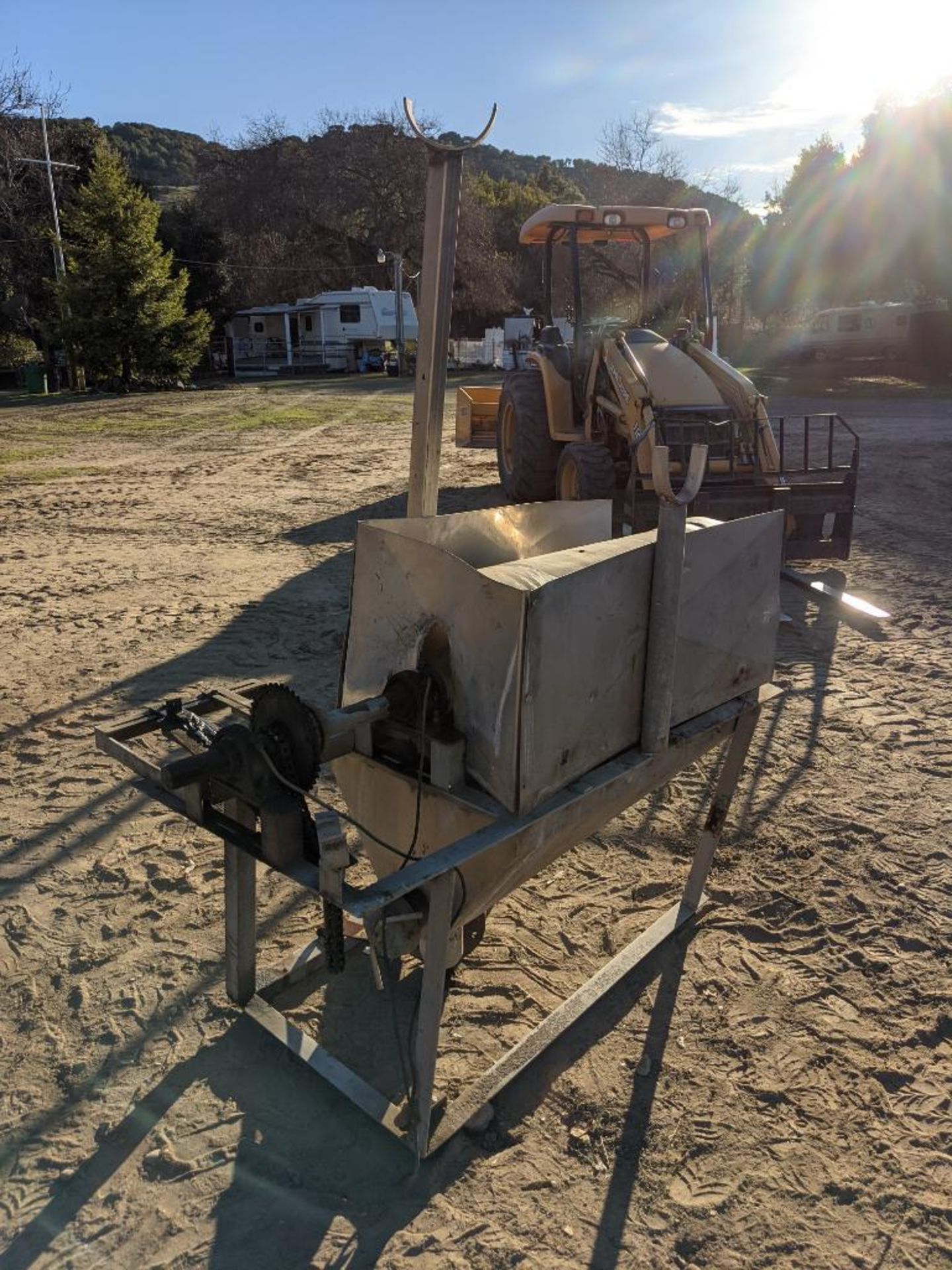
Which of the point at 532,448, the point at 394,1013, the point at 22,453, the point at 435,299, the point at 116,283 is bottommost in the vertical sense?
the point at 22,453

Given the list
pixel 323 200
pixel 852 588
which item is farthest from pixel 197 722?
pixel 323 200

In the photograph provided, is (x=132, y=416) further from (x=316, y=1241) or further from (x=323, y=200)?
(x=323, y=200)

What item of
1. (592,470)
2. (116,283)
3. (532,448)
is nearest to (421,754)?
(592,470)

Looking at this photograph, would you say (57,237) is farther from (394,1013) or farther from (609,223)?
(394,1013)

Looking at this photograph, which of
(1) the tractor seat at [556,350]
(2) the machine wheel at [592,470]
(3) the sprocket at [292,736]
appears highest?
(1) the tractor seat at [556,350]

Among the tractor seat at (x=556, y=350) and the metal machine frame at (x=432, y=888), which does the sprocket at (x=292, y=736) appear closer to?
the metal machine frame at (x=432, y=888)

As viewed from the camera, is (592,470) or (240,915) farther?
(592,470)

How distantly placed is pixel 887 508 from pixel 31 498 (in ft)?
31.4

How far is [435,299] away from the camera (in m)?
3.46

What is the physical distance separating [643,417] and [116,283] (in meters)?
25.0

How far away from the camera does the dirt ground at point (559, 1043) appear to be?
86.6 inches

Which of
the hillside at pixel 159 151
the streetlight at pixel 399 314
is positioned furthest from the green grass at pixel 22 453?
the hillside at pixel 159 151

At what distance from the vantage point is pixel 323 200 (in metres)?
45.9

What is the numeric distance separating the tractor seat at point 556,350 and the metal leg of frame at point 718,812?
22.0 ft
